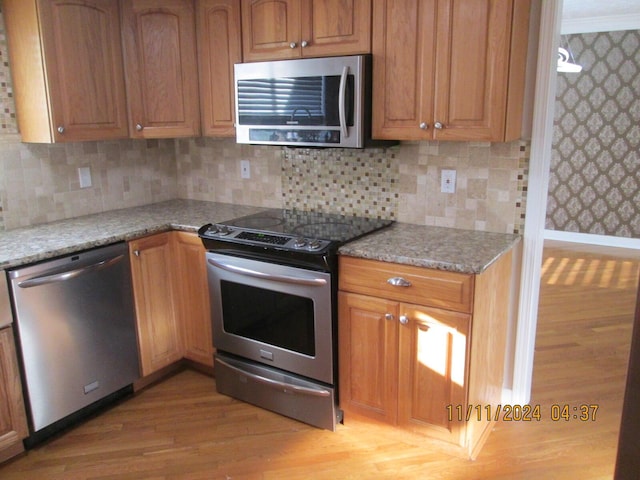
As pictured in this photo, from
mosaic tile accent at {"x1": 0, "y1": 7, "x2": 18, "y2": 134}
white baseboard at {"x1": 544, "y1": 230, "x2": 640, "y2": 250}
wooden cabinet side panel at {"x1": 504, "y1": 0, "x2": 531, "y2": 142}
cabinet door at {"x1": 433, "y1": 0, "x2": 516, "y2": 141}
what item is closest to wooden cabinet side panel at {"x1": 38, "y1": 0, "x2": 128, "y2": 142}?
mosaic tile accent at {"x1": 0, "y1": 7, "x2": 18, "y2": 134}

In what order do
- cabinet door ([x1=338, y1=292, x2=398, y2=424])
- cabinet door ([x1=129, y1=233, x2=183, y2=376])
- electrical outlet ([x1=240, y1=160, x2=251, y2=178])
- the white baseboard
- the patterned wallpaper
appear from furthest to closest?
the white baseboard → the patterned wallpaper → electrical outlet ([x1=240, y1=160, x2=251, y2=178]) → cabinet door ([x1=129, y1=233, x2=183, y2=376]) → cabinet door ([x1=338, y1=292, x2=398, y2=424])

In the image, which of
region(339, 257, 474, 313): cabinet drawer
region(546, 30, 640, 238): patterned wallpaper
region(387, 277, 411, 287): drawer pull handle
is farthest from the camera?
region(546, 30, 640, 238): patterned wallpaper

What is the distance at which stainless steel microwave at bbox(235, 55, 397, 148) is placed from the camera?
7.59 feet

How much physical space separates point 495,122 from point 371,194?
2.70 feet

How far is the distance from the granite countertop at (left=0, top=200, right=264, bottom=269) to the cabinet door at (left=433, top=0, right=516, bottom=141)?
1345mm

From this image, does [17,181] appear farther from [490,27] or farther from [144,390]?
[490,27]

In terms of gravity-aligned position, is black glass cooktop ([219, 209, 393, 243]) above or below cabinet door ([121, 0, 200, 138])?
below

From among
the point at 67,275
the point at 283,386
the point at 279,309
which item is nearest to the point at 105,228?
the point at 67,275

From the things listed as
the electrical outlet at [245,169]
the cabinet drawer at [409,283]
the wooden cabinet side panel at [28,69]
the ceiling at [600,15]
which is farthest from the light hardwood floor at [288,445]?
the ceiling at [600,15]

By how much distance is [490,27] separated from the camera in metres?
2.06

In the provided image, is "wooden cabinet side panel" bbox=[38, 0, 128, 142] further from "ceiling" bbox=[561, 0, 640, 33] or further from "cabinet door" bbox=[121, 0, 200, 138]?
"ceiling" bbox=[561, 0, 640, 33]

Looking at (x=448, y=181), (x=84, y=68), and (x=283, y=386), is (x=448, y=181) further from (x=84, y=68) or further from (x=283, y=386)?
(x=84, y=68)

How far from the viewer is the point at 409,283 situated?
211cm

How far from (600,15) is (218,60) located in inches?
172
